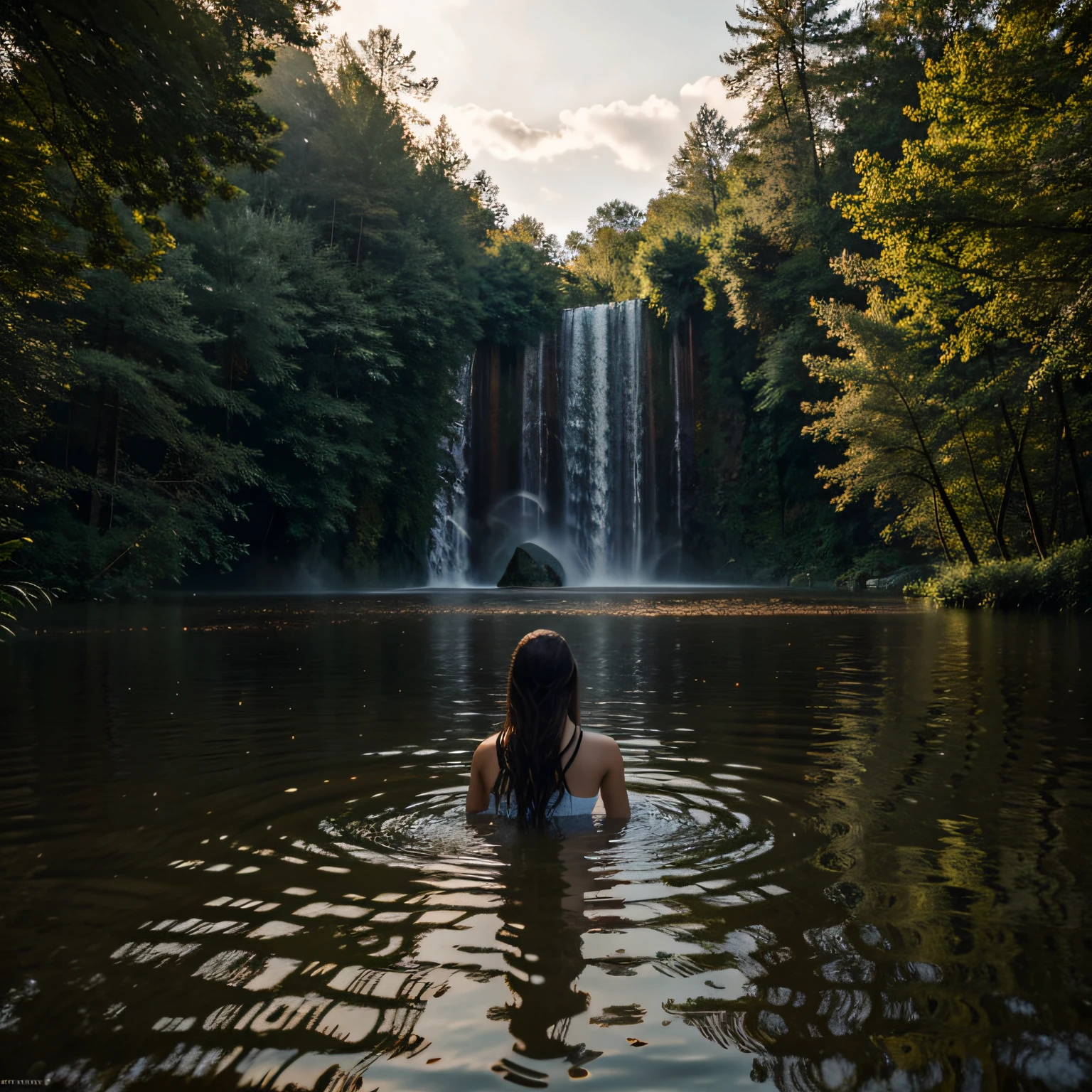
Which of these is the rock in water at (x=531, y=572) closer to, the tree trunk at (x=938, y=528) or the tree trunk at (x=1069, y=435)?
the tree trunk at (x=938, y=528)

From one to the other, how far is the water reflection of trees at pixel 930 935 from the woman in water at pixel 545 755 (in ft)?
3.47

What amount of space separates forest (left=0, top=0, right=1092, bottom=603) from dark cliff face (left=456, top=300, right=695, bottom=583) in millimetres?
1304

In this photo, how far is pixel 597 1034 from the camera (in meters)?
2.56

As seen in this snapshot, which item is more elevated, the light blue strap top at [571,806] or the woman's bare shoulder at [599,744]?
the woman's bare shoulder at [599,744]

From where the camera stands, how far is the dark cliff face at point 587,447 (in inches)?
1816

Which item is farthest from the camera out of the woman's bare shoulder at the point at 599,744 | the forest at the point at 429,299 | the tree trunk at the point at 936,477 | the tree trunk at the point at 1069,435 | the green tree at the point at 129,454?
the green tree at the point at 129,454


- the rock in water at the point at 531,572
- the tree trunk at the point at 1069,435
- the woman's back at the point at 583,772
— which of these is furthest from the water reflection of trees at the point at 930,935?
the rock in water at the point at 531,572

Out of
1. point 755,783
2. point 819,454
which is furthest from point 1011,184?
point 819,454

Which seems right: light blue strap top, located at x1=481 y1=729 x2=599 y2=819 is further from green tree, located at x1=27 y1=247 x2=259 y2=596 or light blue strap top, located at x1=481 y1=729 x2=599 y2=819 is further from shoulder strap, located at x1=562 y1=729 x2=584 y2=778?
green tree, located at x1=27 y1=247 x2=259 y2=596

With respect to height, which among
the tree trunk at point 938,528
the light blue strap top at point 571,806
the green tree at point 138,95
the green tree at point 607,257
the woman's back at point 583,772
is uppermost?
the green tree at point 607,257

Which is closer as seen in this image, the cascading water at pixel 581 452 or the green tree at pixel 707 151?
the cascading water at pixel 581 452

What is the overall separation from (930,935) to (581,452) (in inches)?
1733

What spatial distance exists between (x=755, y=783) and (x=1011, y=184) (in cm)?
1391

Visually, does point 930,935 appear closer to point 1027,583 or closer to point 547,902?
point 547,902
